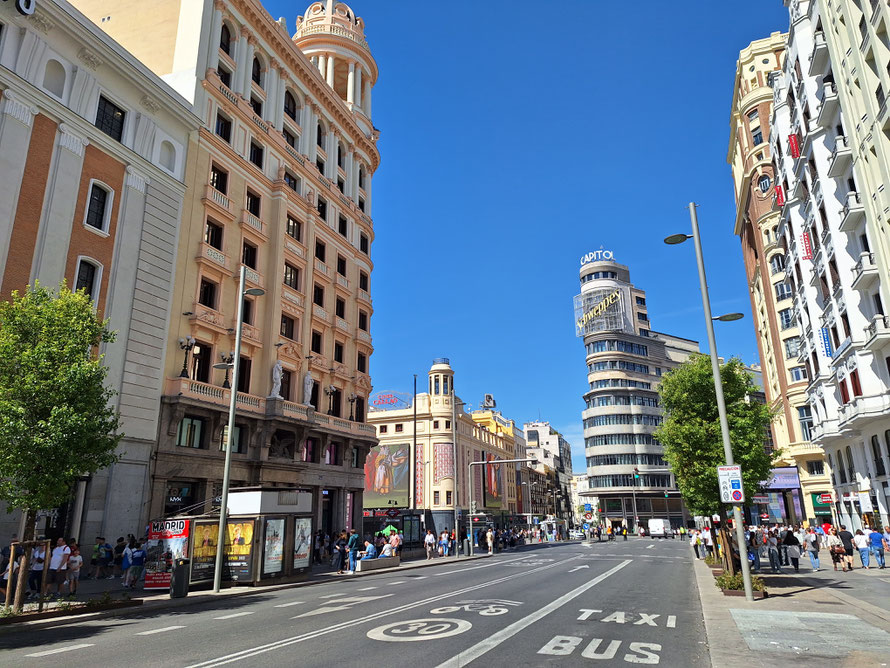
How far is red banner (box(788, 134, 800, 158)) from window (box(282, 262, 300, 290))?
32740 mm

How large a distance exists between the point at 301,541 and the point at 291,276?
17.5 metres

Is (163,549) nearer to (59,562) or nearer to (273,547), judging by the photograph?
(59,562)

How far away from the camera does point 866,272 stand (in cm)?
2691

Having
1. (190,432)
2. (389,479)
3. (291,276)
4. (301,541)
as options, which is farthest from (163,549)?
(389,479)

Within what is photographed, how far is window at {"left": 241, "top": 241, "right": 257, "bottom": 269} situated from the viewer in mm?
32469

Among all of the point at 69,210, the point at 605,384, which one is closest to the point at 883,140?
the point at 69,210

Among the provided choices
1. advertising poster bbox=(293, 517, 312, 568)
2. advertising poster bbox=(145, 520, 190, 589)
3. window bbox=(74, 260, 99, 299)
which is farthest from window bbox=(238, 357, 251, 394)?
advertising poster bbox=(145, 520, 190, 589)

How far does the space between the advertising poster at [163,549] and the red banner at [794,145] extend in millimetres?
40552

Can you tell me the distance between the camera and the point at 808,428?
48.5 meters

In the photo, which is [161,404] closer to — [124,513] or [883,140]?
[124,513]

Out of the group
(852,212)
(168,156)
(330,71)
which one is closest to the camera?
(852,212)

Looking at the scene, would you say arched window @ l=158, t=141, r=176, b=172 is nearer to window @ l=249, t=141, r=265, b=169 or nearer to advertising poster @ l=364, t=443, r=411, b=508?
window @ l=249, t=141, r=265, b=169

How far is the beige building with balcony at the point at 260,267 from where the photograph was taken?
2727 cm

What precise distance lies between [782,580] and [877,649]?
1244 cm
